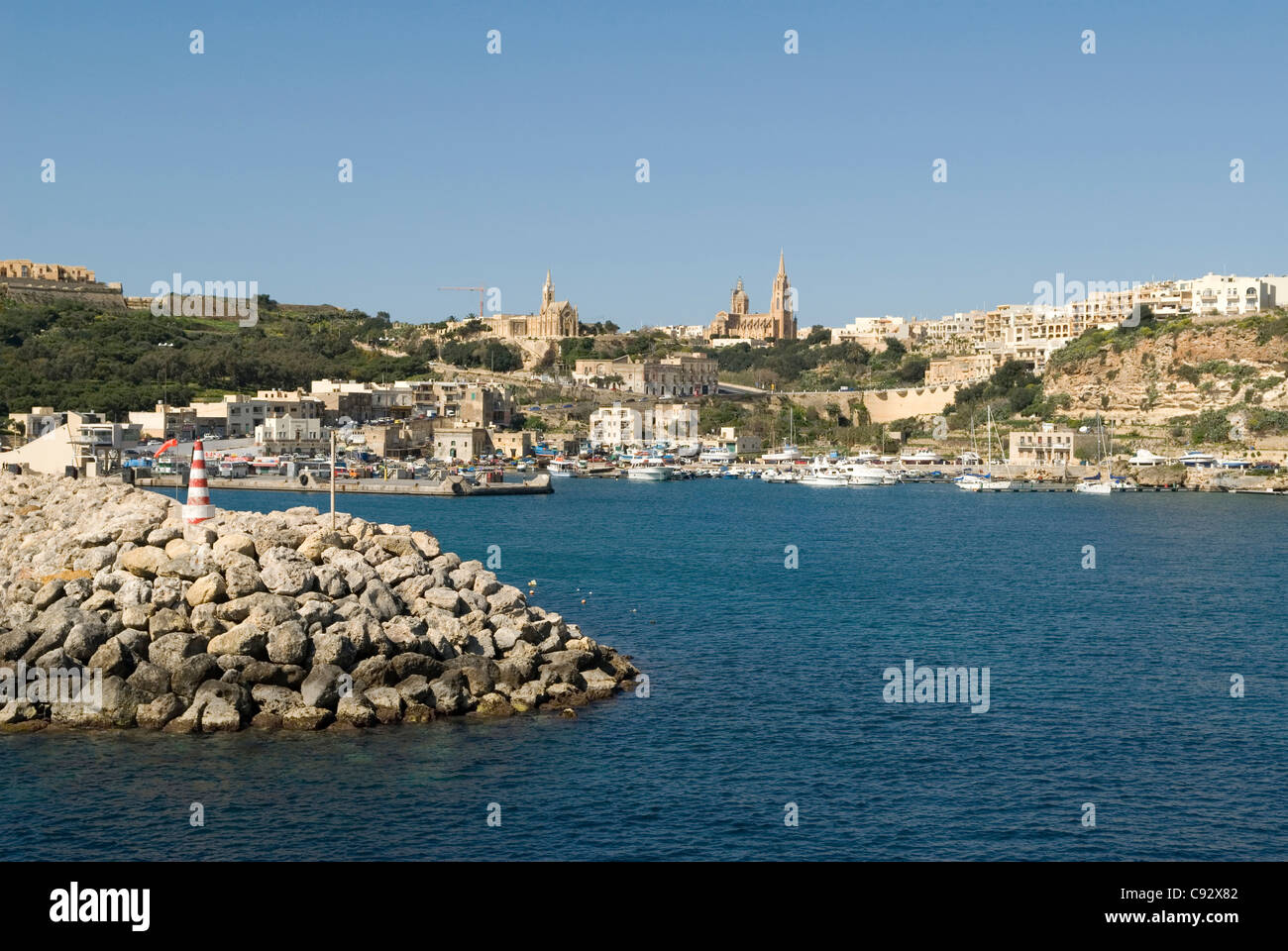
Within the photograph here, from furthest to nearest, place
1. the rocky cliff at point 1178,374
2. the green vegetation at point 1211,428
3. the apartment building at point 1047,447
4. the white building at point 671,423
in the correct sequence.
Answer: the white building at point 671,423 → the rocky cliff at point 1178,374 → the apartment building at point 1047,447 → the green vegetation at point 1211,428

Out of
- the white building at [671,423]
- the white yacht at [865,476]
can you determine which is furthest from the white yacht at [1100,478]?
the white building at [671,423]

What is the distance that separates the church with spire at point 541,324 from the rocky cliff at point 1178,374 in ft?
168

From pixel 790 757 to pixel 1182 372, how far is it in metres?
58.1

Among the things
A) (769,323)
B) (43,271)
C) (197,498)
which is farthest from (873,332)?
(197,498)

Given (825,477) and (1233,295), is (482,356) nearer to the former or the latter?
(825,477)

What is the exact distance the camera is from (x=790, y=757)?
1217 cm

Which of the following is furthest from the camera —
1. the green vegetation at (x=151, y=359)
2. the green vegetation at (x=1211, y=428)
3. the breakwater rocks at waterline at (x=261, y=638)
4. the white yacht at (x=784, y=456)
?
the white yacht at (x=784, y=456)

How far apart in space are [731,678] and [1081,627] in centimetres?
692

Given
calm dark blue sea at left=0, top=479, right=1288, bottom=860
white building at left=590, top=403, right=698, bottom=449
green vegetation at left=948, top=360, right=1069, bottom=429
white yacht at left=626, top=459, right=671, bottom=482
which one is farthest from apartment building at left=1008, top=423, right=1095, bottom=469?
calm dark blue sea at left=0, top=479, right=1288, bottom=860

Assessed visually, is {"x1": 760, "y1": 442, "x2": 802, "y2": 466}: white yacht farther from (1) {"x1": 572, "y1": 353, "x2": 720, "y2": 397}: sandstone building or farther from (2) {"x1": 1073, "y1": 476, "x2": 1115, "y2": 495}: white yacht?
(1) {"x1": 572, "y1": 353, "x2": 720, "y2": 397}: sandstone building

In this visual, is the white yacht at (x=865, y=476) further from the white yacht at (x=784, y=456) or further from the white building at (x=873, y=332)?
the white building at (x=873, y=332)

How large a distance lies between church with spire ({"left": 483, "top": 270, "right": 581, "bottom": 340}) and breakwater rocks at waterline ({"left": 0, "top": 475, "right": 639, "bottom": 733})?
9614 centimetres

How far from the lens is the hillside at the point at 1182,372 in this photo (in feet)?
203
